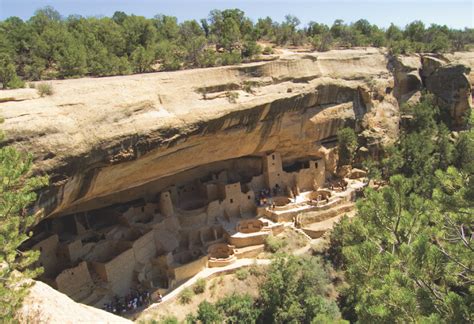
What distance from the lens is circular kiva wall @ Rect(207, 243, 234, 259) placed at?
17.1m

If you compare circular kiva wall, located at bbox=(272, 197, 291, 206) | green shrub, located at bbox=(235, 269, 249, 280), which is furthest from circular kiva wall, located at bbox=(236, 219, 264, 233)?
green shrub, located at bbox=(235, 269, 249, 280)

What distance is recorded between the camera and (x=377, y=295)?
24.0 ft

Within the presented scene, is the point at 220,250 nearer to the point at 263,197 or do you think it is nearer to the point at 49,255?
the point at 263,197

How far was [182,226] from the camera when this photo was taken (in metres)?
17.8

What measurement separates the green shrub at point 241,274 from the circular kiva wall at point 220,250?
3.40ft

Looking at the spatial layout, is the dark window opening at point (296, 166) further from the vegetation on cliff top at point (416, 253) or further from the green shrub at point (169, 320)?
the vegetation on cliff top at point (416, 253)

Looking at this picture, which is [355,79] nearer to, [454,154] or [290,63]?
[290,63]

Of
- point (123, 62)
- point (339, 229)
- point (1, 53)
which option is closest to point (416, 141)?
point (339, 229)

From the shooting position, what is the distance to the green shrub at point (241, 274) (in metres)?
16.0

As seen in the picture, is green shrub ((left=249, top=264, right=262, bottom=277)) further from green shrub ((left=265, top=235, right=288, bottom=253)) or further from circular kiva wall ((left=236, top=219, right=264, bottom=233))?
circular kiva wall ((left=236, top=219, right=264, bottom=233))

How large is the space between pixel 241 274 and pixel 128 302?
4308 millimetres

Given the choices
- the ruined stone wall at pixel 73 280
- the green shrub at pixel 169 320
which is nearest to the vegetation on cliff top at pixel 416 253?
the green shrub at pixel 169 320

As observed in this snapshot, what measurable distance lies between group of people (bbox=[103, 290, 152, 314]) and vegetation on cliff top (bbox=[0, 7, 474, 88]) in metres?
7.70

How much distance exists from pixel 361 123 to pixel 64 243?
1567 centimetres
